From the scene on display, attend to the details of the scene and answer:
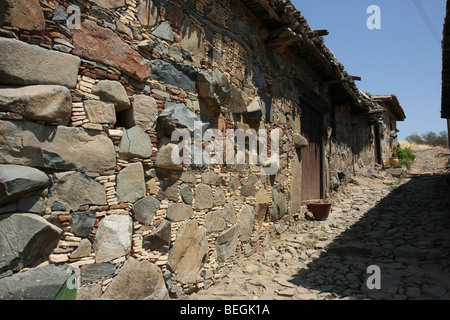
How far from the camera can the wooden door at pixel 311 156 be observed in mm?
6449

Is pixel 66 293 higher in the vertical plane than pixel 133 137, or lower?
lower

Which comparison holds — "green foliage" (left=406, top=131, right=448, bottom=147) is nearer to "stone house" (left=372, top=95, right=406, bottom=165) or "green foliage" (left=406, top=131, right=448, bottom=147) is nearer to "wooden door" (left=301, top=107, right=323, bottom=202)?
"stone house" (left=372, top=95, right=406, bottom=165)

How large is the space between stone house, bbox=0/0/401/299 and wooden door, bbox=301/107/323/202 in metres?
1.80

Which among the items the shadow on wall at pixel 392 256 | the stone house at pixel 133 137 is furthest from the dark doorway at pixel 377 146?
the stone house at pixel 133 137

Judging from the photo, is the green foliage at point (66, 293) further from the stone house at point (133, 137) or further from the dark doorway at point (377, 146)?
the dark doorway at point (377, 146)

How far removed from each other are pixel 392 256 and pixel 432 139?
3121 cm

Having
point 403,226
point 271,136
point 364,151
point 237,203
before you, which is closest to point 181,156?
point 237,203

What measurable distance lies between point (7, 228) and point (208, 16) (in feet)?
9.95

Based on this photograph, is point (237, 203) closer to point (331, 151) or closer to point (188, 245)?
point (188, 245)

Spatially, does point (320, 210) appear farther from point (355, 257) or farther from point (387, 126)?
point (387, 126)

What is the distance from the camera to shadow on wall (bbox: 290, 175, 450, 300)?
3246mm

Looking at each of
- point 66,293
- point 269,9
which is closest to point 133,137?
point 66,293

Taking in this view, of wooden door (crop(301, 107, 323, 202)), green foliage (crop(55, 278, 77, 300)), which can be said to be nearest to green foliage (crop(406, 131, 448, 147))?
wooden door (crop(301, 107, 323, 202))

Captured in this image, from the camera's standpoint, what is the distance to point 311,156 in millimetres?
6828
